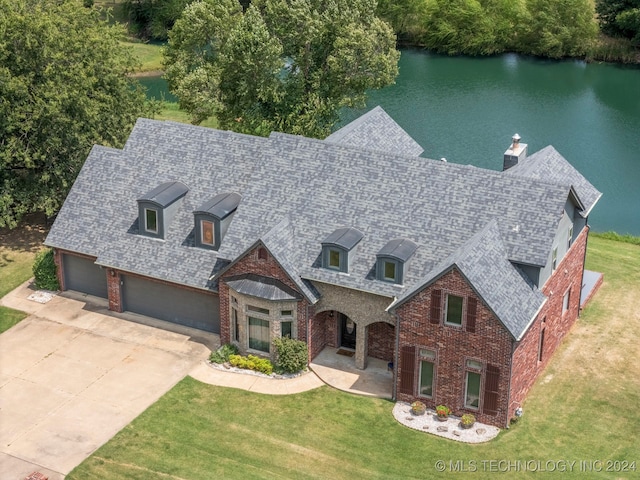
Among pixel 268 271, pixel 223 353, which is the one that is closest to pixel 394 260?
pixel 268 271

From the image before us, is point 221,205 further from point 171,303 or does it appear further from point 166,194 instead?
point 171,303

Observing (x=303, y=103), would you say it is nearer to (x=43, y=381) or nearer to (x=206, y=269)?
(x=206, y=269)

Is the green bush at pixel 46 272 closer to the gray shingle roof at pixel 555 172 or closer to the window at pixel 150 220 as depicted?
the window at pixel 150 220

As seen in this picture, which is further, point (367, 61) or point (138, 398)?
point (367, 61)

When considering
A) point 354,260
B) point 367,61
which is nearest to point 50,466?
point 354,260

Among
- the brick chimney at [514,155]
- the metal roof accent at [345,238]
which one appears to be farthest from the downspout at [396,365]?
the brick chimney at [514,155]

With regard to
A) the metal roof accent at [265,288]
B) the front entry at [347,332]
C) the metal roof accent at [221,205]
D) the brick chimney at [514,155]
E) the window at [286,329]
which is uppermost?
the brick chimney at [514,155]

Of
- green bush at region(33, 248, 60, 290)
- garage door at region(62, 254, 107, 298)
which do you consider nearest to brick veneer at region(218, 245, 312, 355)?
garage door at region(62, 254, 107, 298)
